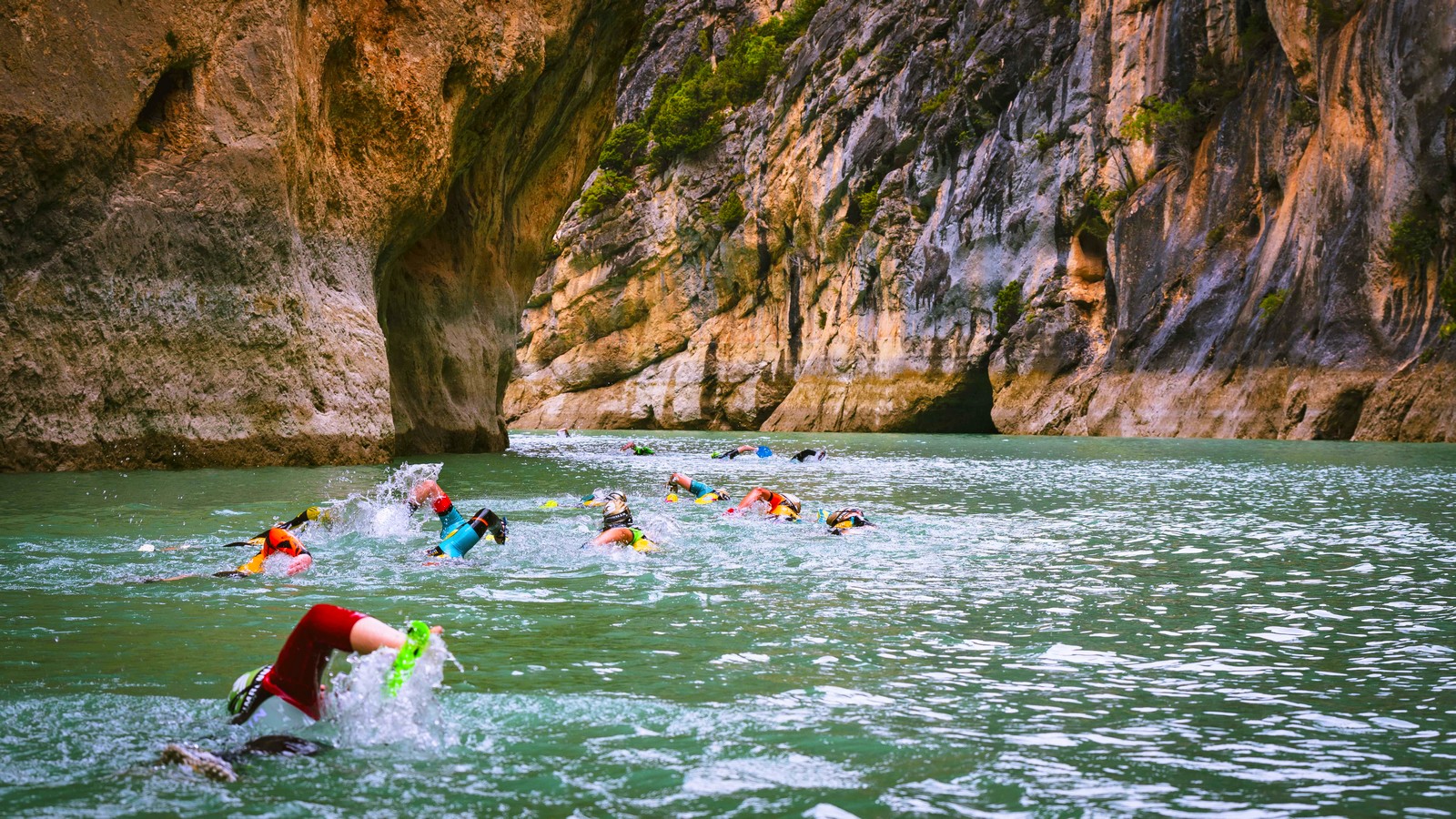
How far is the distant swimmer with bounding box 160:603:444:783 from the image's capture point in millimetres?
4848

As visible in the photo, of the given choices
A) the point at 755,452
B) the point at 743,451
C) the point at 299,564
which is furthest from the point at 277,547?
the point at 755,452

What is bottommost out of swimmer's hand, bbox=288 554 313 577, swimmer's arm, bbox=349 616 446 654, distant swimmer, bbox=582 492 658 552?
swimmer's hand, bbox=288 554 313 577

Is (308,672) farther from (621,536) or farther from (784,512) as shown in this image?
(784,512)

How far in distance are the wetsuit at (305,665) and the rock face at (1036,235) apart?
3351 cm

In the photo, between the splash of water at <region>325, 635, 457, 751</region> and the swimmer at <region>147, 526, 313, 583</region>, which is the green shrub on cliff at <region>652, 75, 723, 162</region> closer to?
the swimmer at <region>147, 526, 313, 583</region>

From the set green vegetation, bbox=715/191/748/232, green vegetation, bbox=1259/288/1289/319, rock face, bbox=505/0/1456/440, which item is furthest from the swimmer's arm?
green vegetation, bbox=715/191/748/232

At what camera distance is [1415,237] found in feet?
105

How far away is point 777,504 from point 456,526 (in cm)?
466

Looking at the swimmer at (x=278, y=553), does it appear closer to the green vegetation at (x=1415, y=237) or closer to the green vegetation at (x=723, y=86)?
the green vegetation at (x=1415, y=237)

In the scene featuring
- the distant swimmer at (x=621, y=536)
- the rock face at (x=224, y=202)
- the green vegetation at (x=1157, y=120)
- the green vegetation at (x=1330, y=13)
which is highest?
the green vegetation at (x=1330, y=13)

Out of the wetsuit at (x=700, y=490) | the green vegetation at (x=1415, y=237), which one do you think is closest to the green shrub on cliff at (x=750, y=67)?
the green vegetation at (x=1415, y=237)

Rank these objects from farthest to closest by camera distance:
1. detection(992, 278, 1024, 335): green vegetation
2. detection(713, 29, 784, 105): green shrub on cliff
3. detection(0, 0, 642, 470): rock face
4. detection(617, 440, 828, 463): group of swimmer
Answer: detection(713, 29, 784, 105): green shrub on cliff → detection(992, 278, 1024, 335): green vegetation → detection(617, 440, 828, 463): group of swimmer → detection(0, 0, 642, 470): rock face

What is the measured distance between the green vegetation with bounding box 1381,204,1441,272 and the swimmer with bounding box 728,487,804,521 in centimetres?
2617

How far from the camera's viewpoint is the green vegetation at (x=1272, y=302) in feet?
121
